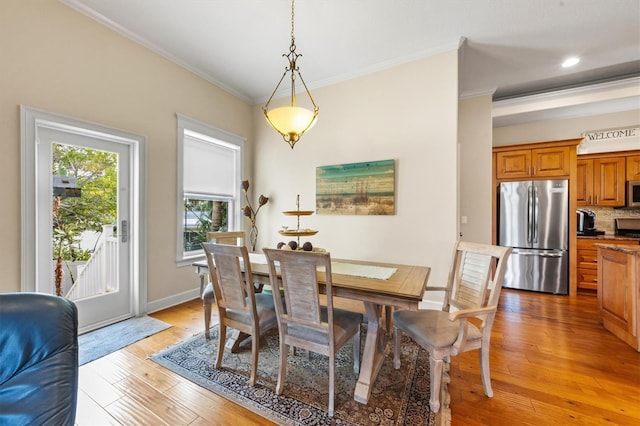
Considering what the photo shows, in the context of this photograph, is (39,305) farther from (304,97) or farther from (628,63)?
(628,63)

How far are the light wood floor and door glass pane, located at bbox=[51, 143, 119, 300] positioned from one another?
91 centimetres

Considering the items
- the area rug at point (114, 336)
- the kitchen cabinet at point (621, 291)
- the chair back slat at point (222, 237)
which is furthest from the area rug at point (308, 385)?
the kitchen cabinet at point (621, 291)

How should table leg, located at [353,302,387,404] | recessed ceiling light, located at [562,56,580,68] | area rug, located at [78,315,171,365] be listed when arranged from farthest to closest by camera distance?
recessed ceiling light, located at [562,56,580,68], area rug, located at [78,315,171,365], table leg, located at [353,302,387,404]

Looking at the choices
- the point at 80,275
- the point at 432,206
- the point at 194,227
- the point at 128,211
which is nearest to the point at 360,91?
the point at 432,206

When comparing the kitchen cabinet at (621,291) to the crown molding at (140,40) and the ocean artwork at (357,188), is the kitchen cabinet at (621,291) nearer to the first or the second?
the ocean artwork at (357,188)

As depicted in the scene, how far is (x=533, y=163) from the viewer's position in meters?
4.13

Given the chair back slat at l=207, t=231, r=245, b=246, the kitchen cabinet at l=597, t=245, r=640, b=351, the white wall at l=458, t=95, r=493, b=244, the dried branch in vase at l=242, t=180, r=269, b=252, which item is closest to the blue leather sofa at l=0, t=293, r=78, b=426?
the chair back slat at l=207, t=231, r=245, b=246

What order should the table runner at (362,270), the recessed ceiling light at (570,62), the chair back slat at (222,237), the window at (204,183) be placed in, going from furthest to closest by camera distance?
the window at (204,183) → the recessed ceiling light at (570,62) → the chair back slat at (222,237) → the table runner at (362,270)

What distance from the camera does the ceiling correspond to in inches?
98.3

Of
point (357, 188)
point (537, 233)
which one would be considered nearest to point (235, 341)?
point (357, 188)

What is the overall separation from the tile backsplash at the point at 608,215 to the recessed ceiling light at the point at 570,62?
2531 millimetres

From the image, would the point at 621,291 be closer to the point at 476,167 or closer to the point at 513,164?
the point at 476,167

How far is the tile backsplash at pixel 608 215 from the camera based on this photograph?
4.23m

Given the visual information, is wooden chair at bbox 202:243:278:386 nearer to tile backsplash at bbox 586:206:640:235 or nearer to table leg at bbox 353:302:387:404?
table leg at bbox 353:302:387:404
